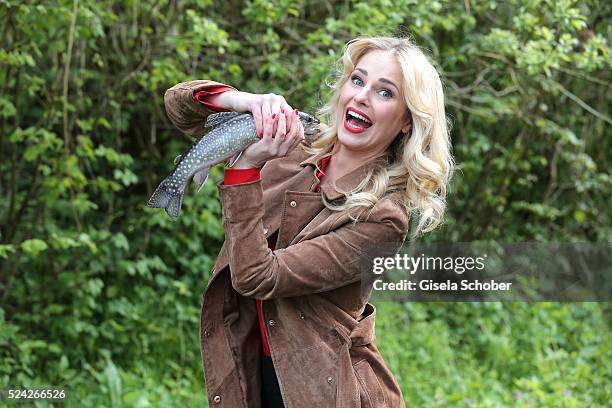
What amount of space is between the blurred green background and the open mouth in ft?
7.64

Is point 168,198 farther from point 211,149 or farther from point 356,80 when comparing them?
point 356,80

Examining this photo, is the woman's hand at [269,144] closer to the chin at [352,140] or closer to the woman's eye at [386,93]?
the chin at [352,140]

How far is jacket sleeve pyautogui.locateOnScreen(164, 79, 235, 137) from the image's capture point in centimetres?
298

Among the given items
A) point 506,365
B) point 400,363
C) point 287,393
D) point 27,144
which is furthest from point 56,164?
point 506,365

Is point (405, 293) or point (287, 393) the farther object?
point (405, 293)

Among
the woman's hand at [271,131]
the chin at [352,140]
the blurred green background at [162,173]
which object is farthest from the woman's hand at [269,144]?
the blurred green background at [162,173]

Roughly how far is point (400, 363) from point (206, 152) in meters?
3.95

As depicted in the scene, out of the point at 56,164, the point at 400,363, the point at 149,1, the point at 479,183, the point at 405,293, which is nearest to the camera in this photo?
the point at 56,164

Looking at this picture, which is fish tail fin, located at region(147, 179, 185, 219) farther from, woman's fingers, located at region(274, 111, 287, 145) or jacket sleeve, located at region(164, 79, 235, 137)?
woman's fingers, located at region(274, 111, 287, 145)

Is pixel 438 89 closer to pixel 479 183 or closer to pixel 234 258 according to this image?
pixel 234 258

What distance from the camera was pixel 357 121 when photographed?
2883mm

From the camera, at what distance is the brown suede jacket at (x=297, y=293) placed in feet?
8.47

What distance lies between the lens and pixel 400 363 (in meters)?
6.32

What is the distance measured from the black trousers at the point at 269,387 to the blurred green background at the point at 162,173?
7.57ft
